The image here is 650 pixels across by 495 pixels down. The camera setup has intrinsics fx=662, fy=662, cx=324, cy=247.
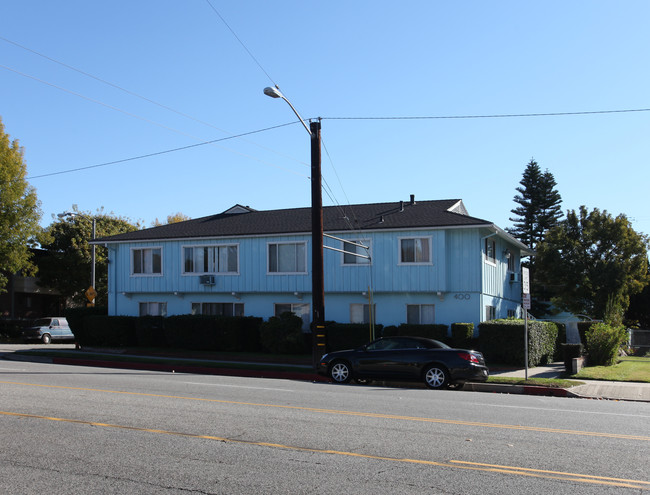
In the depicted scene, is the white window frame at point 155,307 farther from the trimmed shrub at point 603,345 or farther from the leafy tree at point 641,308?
the leafy tree at point 641,308

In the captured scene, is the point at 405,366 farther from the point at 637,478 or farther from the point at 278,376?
the point at 637,478

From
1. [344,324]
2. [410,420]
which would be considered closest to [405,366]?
[410,420]

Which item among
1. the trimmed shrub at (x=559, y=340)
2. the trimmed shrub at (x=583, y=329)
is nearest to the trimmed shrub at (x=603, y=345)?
the trimmed shrub at (x=559, y=340)

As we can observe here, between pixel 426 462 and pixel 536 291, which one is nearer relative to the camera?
pixel 426 462

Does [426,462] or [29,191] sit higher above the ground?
[29,191]

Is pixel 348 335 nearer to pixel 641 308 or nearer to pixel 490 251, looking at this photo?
pixel 490 251

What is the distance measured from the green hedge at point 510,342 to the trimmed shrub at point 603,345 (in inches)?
65.8

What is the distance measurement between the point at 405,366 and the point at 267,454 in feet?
32.9

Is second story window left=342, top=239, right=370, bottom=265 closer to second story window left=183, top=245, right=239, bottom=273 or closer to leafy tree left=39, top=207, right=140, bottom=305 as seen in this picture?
second story window left=183, top=245, right=239, bottom=273

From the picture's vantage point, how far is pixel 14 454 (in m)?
7.64

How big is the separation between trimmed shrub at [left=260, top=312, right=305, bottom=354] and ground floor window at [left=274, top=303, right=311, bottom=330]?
154 cm

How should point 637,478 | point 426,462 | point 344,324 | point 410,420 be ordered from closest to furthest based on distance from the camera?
1. point 637,478
2. point 426,462
3. point 410,420
4. point 344,324

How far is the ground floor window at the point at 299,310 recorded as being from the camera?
28469 millimetres

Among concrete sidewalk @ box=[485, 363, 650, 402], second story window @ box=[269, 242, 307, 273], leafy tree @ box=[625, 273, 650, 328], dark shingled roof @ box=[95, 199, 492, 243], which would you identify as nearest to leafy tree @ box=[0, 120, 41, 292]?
dark shingled roof @ box=[95, 199, 492, 243]
